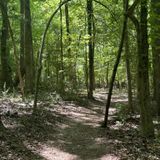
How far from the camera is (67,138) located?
10711 millimetres

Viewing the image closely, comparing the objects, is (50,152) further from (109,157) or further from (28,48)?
(28,48)

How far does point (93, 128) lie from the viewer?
12500 millimetres

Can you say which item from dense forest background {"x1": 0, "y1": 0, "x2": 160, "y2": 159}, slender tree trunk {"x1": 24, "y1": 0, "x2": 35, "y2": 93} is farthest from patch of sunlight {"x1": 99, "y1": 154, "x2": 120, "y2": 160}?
slender tree trunk {"x1": 24, "y1": 0, "x2": 35, "y2": 93}

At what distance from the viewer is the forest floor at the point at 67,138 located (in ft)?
27.9

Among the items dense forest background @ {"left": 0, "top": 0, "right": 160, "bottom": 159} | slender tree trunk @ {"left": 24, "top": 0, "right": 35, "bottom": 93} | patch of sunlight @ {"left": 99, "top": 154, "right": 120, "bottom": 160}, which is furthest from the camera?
slender tree trunk @ {"left": 24, "top": 0, "right": 35, "bottom": 93}

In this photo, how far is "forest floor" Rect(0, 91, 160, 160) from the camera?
8.51 m

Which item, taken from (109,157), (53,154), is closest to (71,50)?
(53,154)

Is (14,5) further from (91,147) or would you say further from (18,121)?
(91,147)

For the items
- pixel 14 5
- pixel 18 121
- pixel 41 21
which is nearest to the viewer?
pixel 18 121

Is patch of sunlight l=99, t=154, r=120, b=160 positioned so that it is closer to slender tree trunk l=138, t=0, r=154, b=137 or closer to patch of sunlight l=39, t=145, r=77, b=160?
patch of sunlight l=39, t=145, r=77, b=160

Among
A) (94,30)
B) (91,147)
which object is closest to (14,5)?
(94,30)

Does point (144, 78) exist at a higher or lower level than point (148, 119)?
higher

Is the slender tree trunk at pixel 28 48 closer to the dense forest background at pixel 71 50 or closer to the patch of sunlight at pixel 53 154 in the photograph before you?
the dense forest background at pixel 71 50

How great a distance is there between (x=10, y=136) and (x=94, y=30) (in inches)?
521
